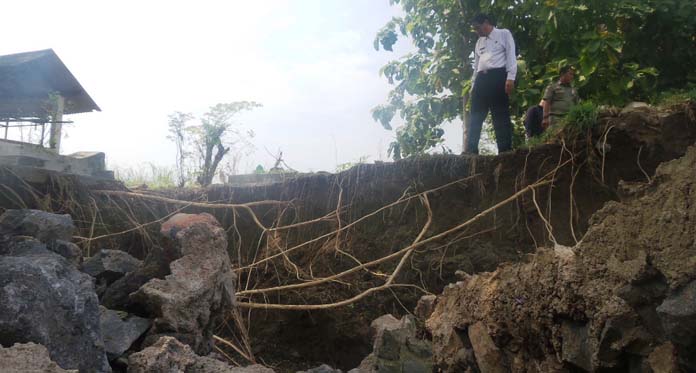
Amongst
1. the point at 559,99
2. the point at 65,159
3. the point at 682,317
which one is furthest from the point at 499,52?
the point at 65,159

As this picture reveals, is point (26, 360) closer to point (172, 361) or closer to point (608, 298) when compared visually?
point (172, 361)

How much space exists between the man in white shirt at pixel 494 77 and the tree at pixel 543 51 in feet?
3.70

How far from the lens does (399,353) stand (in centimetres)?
331

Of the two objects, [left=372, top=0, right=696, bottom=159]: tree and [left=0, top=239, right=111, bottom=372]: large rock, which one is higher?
[left=372, top=0, right=696, bottom=159]: tree

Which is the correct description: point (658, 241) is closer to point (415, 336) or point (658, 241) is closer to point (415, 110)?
point (415, 336)

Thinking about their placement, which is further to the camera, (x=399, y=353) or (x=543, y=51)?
(x=543, y=51)

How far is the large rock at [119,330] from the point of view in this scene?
2.58 m

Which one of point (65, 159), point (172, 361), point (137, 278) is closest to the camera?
point (172, 361)

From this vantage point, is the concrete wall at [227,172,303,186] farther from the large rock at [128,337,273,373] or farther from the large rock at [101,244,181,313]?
the large rock at [128,337,273,373]

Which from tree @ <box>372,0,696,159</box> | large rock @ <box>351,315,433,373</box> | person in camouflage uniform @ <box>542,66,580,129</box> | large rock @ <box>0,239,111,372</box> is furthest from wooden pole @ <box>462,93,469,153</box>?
large rock @ <box>0,239,111,372</box>

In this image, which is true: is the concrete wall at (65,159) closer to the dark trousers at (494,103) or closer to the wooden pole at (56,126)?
the wooden pole at (56,126)

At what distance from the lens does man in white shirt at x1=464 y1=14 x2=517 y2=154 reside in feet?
17.3

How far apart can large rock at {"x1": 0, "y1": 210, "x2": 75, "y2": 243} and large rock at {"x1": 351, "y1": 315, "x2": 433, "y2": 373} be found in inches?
70.9

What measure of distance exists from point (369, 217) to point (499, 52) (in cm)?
198
